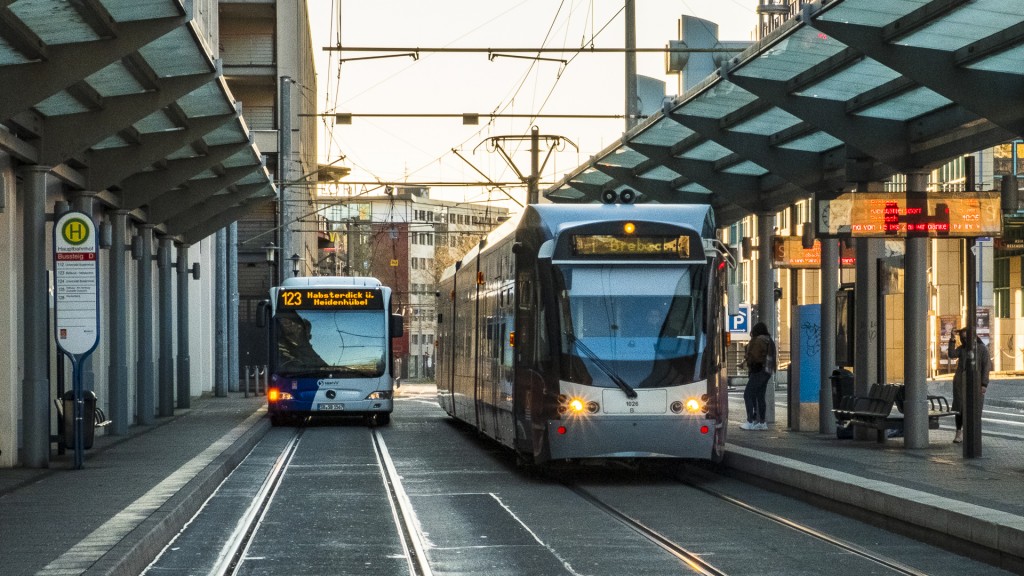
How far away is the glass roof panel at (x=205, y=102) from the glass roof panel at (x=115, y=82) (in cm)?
87

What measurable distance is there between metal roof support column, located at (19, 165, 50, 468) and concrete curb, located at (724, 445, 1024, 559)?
767cm

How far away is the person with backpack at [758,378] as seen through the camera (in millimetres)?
24734

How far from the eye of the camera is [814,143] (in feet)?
70.3

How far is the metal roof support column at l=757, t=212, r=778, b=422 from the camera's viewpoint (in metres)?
25.1

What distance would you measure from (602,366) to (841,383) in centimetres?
661

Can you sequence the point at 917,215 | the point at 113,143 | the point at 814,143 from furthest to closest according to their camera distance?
the point at 113,143, the point at 814,143, the point at 917,215

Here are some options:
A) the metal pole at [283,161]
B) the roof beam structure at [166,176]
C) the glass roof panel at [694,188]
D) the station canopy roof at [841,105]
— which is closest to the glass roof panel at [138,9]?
the station canopy roof at [841,105]

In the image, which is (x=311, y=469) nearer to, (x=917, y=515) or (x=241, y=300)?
(x=917, y=515)

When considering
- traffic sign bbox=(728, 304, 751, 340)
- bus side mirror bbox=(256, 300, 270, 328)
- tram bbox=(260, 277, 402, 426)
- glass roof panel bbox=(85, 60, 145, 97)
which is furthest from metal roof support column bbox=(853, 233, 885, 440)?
traffic sign bbox=(728, 304, 751, 340)

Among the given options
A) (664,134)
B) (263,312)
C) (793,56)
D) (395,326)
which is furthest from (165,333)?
(793,56)

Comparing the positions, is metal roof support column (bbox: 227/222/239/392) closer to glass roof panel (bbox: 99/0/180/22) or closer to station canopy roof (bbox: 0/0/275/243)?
station canopy roof (bbox: 0/0/275/243)

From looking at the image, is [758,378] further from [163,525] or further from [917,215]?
[163,525]

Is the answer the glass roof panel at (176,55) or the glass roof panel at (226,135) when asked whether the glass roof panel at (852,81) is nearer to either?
the glass roof panel at (176,55)

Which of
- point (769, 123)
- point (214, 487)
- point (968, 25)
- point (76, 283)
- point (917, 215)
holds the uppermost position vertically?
point (968, 25)
